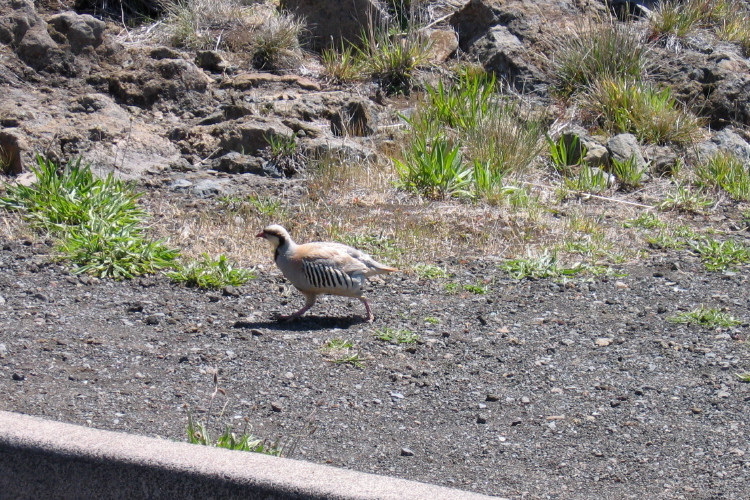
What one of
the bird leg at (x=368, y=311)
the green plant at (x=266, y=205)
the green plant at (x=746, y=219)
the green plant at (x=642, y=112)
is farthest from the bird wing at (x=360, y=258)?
the green plant at (x=642, y=112)

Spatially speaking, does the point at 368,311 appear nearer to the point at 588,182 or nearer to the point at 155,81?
the point at 588,182

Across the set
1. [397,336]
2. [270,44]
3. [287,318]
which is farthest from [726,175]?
[270,44]

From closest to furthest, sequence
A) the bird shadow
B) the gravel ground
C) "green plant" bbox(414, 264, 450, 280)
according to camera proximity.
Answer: the gravel ground, the bird shadow, "green plant" bbox(414, 264, 450, 280)

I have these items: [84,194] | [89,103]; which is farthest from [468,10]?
[84,194]

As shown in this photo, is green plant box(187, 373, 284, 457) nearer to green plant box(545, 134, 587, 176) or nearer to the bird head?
the bird head

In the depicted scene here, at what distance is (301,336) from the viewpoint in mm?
5598

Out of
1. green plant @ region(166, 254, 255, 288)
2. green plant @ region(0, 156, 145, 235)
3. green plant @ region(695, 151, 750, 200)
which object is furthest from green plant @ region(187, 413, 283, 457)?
green plant @ region(695, 151, 750, 200)

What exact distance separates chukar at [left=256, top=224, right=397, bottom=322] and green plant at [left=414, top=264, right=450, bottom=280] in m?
0.93

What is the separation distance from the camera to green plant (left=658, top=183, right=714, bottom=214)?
8875 millimetres

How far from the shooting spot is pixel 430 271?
22.5ft

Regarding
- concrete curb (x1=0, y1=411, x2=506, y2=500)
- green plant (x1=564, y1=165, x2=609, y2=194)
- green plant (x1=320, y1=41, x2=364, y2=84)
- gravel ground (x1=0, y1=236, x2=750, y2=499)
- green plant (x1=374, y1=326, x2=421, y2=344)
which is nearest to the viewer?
concrete curb (x1=0, y1=411, x2=506, y2=500)

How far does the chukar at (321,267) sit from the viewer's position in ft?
18.6

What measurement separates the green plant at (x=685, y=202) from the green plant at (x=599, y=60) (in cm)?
262

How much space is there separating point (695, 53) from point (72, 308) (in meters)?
9.30
